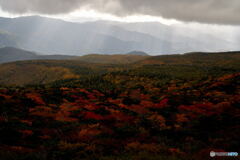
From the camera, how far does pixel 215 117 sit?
1916 centimetres

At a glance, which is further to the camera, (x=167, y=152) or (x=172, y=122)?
(x=172, y=122)

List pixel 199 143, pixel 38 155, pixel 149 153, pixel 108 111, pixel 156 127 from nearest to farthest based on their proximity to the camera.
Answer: pixel 38 155, pixel 149 153, pixel 199 143, pixel 156 127, pixel 108 111

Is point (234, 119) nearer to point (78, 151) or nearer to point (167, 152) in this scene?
point (167, 152)

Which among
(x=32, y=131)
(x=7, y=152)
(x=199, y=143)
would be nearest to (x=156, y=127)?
(x=199, y=143)

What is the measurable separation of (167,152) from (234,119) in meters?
10.9

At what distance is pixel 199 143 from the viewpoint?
12.6 meters

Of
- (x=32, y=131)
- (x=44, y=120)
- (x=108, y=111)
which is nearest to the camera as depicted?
(x=32, y=131)

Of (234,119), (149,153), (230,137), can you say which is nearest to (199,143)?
(230,137)

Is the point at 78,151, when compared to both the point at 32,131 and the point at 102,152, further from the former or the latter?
the point at 32,131

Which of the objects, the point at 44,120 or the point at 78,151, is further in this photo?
the point at 44,120

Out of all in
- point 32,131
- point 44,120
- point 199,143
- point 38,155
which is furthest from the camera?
point 44,120

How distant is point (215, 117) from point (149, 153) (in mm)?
11980

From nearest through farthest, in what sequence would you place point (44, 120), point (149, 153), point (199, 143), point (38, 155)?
1. point (38, 155)
2. point (149, 153)
3. point (199, 143)
4. point (44, 120)

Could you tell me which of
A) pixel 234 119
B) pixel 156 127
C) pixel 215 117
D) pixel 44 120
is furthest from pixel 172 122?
pixel 44 120
